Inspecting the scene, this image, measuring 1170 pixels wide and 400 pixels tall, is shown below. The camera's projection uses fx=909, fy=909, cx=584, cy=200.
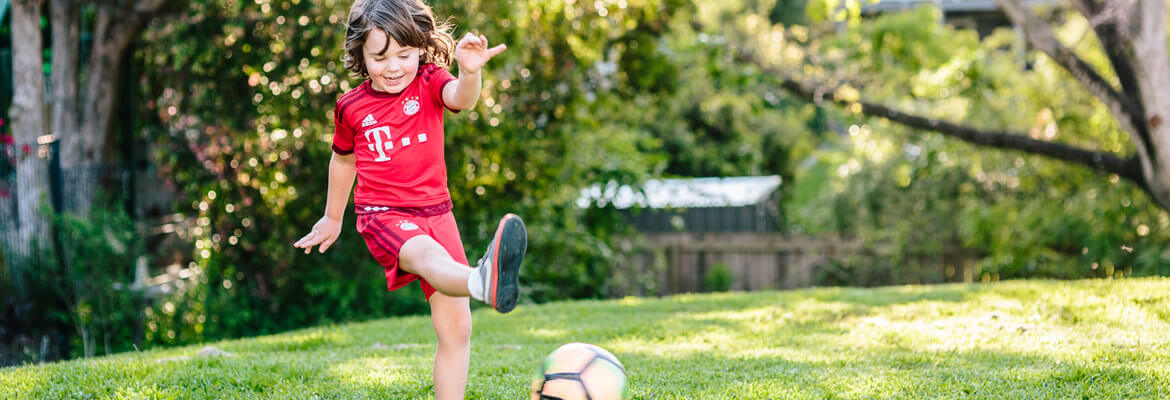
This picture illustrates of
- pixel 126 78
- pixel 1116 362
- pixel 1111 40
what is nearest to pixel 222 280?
pixel 126 78

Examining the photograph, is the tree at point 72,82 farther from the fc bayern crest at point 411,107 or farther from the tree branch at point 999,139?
the tree branch at point 999,139

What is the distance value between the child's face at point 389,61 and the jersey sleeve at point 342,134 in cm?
20

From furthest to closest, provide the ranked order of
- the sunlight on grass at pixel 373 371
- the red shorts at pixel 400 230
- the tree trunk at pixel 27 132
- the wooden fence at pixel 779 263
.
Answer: the wooden fence at pixel 779 263 < the tree trunk at pixel 27 132 < the sunlight on grass at pixel 373 371 < the red shorts at pixel 400 230

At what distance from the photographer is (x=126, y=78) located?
8938 millimetres

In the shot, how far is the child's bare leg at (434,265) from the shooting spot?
9.39 ft

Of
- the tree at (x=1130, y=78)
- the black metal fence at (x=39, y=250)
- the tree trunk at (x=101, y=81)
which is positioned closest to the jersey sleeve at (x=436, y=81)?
the black metal fence at (x=39, y=250)

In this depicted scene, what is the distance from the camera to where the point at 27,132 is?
809cm

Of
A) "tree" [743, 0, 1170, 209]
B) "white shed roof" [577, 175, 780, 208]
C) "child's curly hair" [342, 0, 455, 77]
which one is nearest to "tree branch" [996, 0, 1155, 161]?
"tree" [743, 0, 1170, 209]

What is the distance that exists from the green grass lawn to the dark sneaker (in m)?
1.13

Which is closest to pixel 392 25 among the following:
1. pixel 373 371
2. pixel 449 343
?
pixel 449 343

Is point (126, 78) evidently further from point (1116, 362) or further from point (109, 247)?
point (1116, 362)

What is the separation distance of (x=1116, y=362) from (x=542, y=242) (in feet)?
18.4

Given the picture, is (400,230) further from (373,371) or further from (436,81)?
(373,371)

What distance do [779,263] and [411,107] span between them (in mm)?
9452
